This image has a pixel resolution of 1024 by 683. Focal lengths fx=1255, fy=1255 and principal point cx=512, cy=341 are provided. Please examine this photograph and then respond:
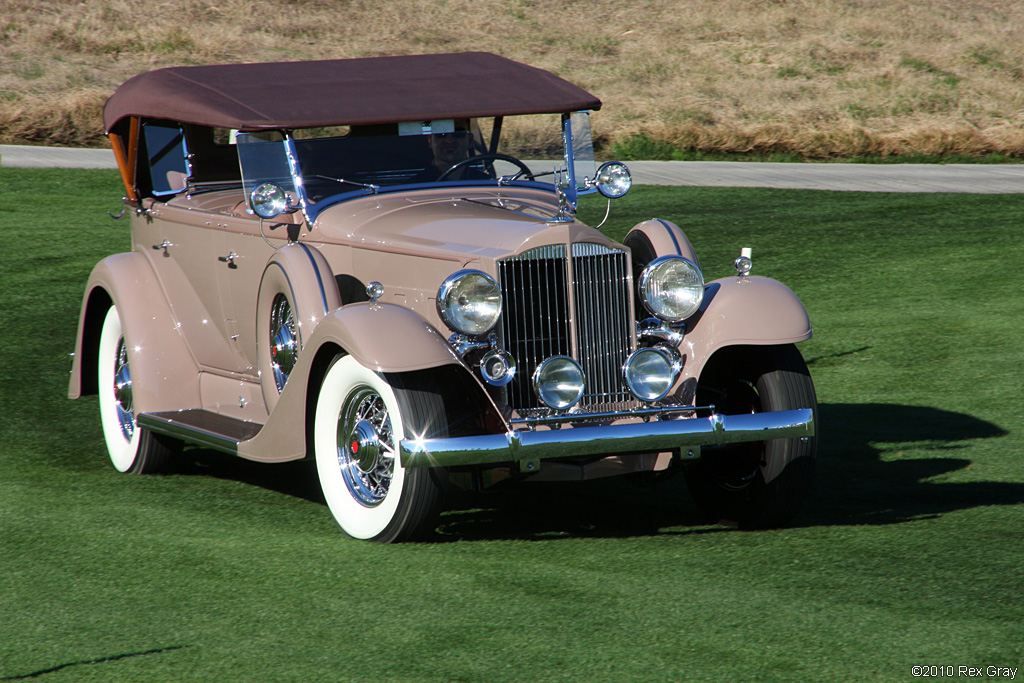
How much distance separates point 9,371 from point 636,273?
486 cm

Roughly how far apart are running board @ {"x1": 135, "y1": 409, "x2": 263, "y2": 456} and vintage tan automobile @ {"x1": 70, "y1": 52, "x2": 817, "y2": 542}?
19 millimetres

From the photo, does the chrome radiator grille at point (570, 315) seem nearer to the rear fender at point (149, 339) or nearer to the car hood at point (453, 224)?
the car hood at point (453, 224)

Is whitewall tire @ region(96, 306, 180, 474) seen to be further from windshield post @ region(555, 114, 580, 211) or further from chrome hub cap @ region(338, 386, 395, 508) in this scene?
windshield post @ region(555, 114, 580, 211)

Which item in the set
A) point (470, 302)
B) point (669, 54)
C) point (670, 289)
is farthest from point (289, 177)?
point (669, 54)

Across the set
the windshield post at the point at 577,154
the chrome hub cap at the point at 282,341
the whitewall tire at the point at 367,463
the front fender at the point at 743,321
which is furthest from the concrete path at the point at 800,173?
the whitewall tire at the point at 367,463

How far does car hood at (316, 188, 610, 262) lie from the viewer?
5.14 m

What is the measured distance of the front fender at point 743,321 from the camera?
16.9 feet

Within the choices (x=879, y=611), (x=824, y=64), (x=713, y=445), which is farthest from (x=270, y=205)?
(x=824, y=64)

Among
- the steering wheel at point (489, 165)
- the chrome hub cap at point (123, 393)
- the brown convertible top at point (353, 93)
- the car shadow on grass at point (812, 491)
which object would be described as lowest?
the car shadow on grass at point (812, 491)

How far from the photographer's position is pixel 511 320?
5117mm

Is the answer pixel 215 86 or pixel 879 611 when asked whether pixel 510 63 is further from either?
pixel 879 611

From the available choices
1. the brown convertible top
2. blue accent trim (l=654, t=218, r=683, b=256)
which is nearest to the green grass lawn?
blue accent trim (l=654, t=218, r=683, b=256)

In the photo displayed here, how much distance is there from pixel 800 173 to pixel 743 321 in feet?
42.8

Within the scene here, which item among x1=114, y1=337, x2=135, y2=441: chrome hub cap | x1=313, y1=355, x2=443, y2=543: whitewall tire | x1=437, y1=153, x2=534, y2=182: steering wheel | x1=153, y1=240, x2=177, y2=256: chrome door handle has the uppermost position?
x1=437, y1=153, x2=534, y2=182: steering wheel
